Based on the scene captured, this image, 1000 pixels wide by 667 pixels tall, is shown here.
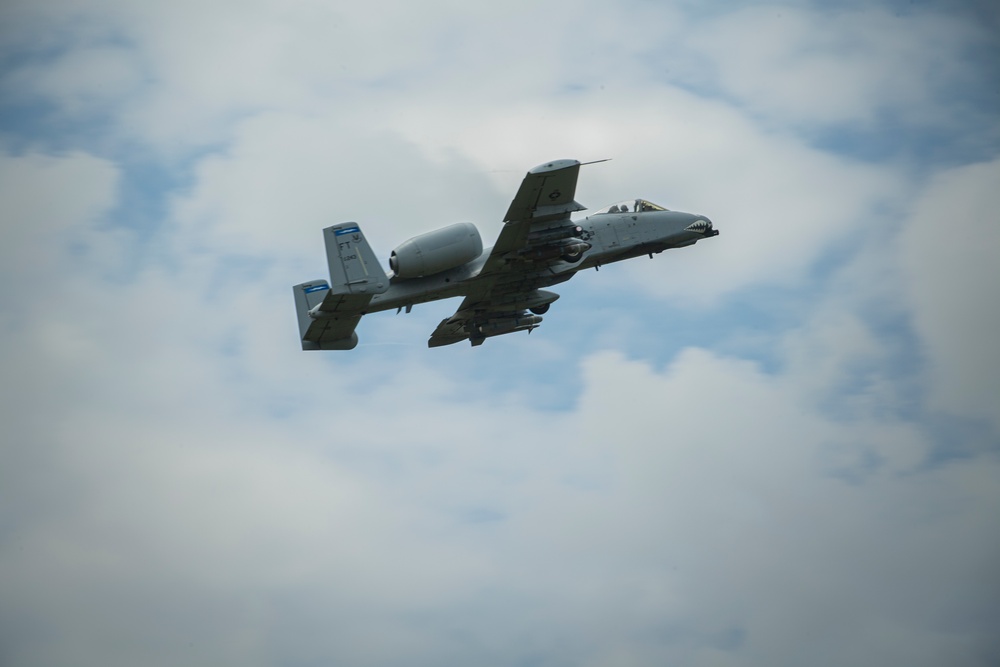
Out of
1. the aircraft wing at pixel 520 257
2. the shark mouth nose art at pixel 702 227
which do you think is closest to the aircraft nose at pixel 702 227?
the shark mouth nose art at pixel 702 227

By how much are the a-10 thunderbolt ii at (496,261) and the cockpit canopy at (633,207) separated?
0.04 meters

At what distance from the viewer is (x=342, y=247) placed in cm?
4681

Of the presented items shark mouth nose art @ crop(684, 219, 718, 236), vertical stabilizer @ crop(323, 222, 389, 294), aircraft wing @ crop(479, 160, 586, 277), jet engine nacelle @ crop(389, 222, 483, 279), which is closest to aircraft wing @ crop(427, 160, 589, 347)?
aircraft wing @ crop(479, 160, 586, 277)

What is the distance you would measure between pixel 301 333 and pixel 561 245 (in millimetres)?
11962

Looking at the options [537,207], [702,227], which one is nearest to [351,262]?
[537,207]

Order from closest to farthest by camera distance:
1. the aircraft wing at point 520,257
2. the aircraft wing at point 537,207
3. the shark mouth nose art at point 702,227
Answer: the aircraft wing at point 537,207, the aircraft wing at point 520,257, the shark mouth nose art at point 702,227

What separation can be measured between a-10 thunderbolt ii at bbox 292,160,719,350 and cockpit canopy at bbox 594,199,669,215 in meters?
0.04

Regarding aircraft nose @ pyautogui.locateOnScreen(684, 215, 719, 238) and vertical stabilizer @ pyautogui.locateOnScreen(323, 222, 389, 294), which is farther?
aircraft nose @ pyautogui.locateOnScreen(684, 215, 719, 238)

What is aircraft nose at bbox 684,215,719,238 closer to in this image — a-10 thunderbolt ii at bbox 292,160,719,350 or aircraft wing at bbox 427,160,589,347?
a-10 thunderbolt ii at bbox 292,160,719,350

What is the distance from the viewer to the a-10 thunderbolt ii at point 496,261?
154 ft

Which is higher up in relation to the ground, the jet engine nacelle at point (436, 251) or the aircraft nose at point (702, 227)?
the aircraft nose at point (702, 227)

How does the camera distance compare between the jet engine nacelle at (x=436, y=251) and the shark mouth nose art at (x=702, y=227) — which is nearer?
the jet engine nacelle at (x=436, y=251)

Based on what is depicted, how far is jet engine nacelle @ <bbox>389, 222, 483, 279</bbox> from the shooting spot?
47062 mm

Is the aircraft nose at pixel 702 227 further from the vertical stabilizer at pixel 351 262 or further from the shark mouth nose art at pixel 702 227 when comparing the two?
the vertical stabilizer at pixel 351 262
